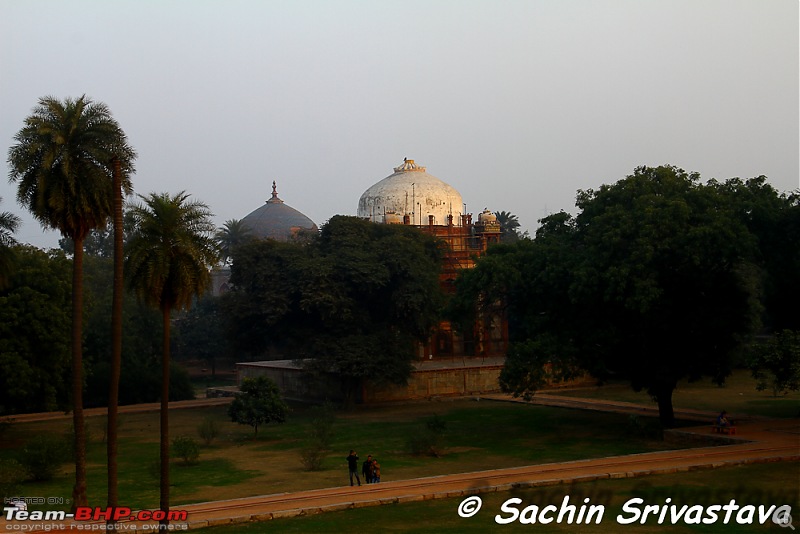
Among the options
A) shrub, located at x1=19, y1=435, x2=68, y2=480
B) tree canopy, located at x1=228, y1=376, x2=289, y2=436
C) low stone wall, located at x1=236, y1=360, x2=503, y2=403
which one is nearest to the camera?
shrub, located at x1=19, y1=435, x2=68, y2=480

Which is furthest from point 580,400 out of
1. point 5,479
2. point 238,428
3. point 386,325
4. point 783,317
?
point 5,479

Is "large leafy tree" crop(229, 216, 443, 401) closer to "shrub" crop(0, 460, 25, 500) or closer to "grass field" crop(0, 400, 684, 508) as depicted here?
"grass field" crop(0, 400, 684, 508)

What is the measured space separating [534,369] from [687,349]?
535 centimetres

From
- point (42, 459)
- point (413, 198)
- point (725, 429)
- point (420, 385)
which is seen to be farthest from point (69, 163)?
point (413, 198)

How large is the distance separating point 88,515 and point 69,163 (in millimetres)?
Result: 8031

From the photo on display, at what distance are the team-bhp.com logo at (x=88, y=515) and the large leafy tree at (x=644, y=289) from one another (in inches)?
527

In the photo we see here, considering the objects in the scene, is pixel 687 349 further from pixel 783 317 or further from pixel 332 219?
pixel 332 219

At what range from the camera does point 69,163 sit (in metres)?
20.7

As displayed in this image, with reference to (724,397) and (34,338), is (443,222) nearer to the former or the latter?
(724,397)

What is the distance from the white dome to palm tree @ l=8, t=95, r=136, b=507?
116ft

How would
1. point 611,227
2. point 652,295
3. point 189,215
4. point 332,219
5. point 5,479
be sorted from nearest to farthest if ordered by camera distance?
point 189,215
point 5,479
point 652,295
point 611,227
point 332,219

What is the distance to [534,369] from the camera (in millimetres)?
29094

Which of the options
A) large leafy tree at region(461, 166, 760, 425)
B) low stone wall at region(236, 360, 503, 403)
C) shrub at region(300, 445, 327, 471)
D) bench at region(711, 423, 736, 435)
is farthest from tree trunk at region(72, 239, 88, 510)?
low stone wall at region(236, 360, 503, 403)

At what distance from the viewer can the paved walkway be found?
1942cm
